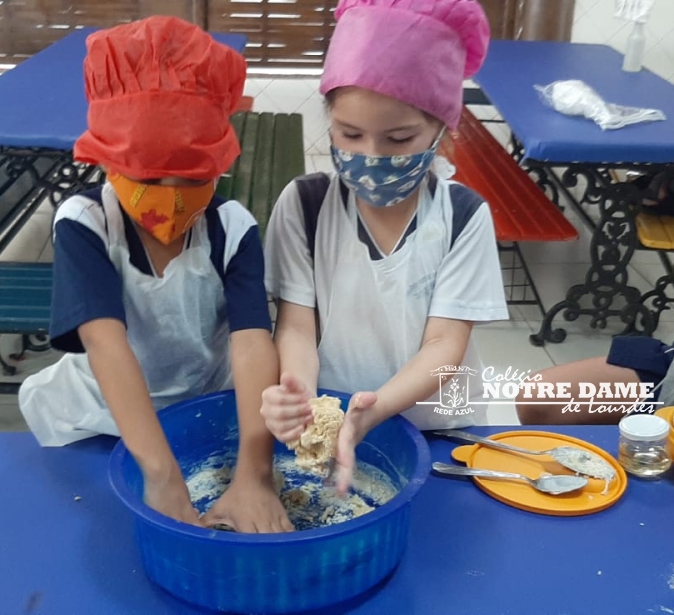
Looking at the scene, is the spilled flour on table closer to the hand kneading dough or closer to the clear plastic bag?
the hand kneading dough

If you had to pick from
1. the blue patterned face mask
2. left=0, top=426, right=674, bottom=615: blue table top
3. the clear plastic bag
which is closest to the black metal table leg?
the clear plastic bag

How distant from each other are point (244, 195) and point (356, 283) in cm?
162

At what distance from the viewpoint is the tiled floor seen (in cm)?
253

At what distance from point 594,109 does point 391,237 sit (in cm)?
161

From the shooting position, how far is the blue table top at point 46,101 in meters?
2.13

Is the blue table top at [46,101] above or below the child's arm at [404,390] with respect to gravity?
below

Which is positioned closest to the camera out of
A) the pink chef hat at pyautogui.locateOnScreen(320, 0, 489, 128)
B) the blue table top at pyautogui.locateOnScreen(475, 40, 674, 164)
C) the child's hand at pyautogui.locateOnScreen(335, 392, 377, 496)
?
the child's hand at pyautogui.locateOnScreen(335, 392, 377, 496)

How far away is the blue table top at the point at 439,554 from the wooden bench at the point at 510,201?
1.62 meters

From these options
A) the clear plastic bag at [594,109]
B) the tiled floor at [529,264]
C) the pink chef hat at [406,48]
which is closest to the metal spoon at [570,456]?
the pink chef hat at [406,48]

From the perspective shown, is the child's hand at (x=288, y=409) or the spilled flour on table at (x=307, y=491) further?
the spilled flour on table at (x=307, y=491)

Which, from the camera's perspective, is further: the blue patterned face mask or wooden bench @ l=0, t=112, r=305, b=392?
wooden bench @ l=0, t=112, r=305, b=392

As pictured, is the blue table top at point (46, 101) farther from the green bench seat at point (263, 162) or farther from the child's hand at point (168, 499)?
the child's hand at point (168, 499)

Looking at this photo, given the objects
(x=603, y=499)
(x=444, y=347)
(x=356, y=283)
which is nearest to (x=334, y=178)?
(x=356, y=283)

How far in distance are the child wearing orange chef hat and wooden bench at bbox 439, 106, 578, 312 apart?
1493 millimetres
